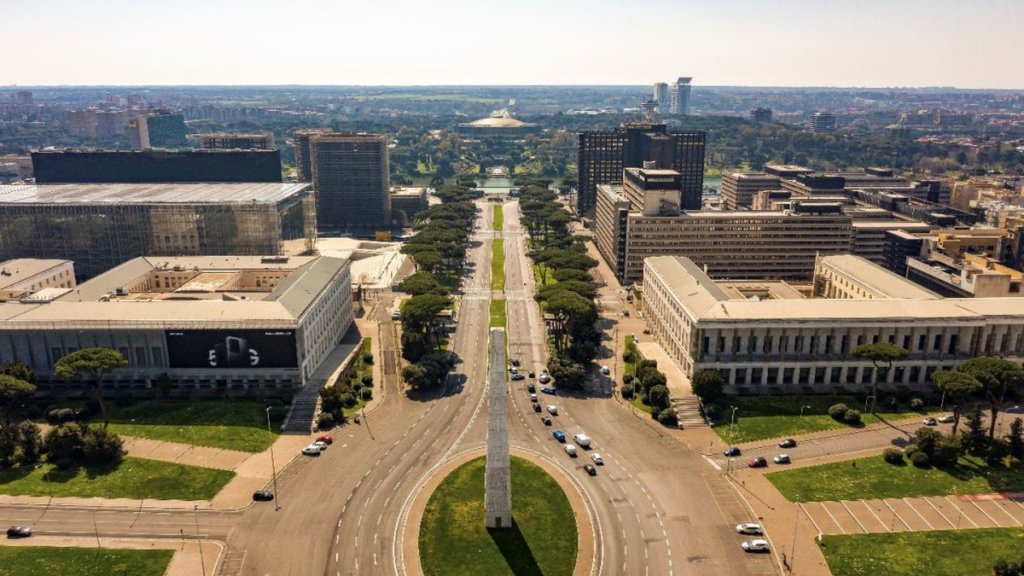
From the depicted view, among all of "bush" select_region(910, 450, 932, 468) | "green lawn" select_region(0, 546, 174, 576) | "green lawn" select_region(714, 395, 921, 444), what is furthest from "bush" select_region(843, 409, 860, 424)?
"green lawn" select_region(0, 546, 174, 576)

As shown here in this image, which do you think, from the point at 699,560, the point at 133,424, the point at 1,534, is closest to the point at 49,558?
the point at 1,534

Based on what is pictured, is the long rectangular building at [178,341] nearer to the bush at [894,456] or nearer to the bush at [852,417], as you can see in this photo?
the bush at [852,417]

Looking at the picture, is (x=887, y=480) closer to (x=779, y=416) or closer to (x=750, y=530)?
(x=779, y=416)

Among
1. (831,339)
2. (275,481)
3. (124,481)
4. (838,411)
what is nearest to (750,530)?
(838,411)

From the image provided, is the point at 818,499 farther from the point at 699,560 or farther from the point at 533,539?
the point at 533,539

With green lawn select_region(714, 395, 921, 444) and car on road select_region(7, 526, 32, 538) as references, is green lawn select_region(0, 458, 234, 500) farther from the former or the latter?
green lawn select_region(714, 395, 921, 444)

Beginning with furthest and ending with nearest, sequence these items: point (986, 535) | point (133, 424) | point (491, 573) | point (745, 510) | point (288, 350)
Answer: point (288, 350) < point (133, 424) < point (745, 510) < point (986, 535) < point (491, 573)

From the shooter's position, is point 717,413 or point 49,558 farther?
point 717,413
